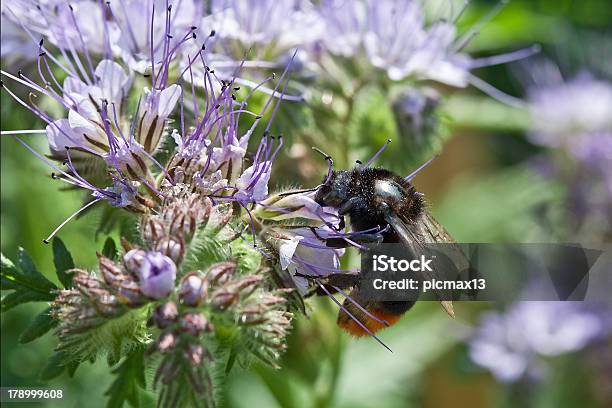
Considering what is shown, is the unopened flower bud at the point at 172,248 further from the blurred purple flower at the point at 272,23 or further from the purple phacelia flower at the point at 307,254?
the blurred purple flower at the point at 272,23

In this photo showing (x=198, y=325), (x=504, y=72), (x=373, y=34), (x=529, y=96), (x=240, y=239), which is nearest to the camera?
(x=198, y=325)

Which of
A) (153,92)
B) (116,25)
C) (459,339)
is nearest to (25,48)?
(116,25)

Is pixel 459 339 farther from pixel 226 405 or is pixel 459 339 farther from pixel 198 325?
pixel 198 325

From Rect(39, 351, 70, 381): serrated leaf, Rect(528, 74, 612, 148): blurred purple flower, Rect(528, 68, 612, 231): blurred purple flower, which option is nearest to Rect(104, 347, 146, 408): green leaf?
Rect(39, 351, 70, 381): serrated leaf

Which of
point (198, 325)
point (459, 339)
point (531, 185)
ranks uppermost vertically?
point (531, 185)

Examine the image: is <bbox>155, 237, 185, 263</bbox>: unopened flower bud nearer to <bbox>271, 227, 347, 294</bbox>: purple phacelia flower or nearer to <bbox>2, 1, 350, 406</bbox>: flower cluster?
<bbox>2, 1, 350, 406</bbox>: flower cluster

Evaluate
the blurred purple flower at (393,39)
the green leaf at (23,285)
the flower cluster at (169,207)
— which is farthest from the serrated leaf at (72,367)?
the blurred purple flower at (393,39)

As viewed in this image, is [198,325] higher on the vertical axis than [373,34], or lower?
lower
